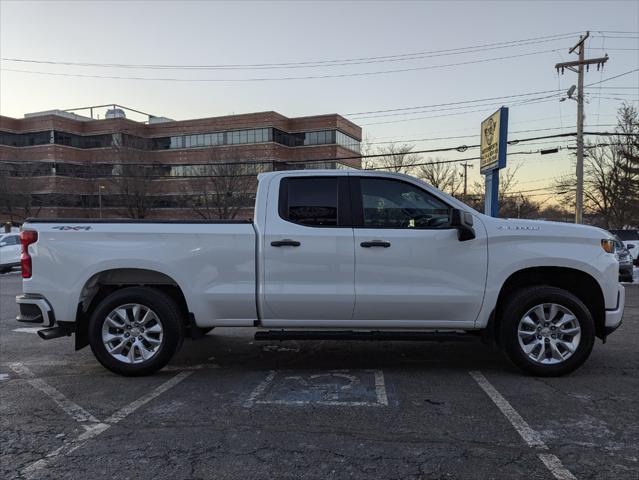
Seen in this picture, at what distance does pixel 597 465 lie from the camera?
120 inches

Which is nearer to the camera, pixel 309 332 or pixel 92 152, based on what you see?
pixel 309 332

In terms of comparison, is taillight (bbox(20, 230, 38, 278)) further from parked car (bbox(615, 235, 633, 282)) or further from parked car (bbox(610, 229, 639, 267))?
parked car (bbox(610, 229, 639, 267))

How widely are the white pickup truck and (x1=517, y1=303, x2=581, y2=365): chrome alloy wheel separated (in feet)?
0.04

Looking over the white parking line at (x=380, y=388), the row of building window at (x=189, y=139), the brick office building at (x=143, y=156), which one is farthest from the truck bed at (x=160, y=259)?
the row of building window at (x=189, y=139)

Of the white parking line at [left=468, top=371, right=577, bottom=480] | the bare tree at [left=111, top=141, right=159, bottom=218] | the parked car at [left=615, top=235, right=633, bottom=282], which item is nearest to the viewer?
the white parking line at [left=468, top=371, right=577, bottom=480]

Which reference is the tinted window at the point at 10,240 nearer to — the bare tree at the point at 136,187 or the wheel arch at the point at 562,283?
the wheel arch at the point at 562,283

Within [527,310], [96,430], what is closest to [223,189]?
[527,310]

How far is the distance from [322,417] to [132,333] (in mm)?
2212

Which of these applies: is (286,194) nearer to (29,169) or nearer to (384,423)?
(384,423)

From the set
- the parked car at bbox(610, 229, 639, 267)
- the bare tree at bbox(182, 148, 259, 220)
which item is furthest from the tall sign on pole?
the bare tree at bbox(182, 148, 259, 220)

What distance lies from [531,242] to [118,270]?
4.14 meters

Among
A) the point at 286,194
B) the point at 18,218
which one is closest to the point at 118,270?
the point at 286,194

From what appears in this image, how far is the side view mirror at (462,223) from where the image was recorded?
459cm

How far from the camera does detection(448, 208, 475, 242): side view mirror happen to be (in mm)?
4590
